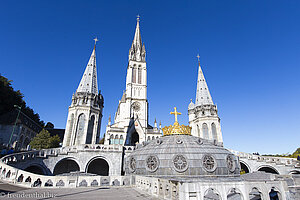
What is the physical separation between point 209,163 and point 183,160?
207cm

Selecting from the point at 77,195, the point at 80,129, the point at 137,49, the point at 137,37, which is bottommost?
the point at 77,195

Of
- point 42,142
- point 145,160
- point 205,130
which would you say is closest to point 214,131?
point 205,130

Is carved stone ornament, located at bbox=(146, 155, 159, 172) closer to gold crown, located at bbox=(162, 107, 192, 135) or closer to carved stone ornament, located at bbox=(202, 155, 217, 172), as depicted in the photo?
carved stone ornament, located at bbox=(202, 155, 217, 172)

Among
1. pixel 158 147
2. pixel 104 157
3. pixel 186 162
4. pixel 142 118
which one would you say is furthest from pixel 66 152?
pixel 142 118

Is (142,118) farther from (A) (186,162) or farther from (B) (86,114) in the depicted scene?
(A) (186,162)

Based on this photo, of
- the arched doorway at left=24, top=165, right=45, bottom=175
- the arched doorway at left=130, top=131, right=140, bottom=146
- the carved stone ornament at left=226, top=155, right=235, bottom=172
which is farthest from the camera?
the arched doorway at left=130, top=131, right=140, bottom=146

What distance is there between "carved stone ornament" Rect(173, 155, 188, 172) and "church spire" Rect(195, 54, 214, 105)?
28317 millimetres

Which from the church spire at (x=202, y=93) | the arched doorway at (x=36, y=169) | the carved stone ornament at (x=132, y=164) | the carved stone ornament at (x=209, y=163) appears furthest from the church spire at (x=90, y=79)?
the carved stone ornament at (x=209, y=163)

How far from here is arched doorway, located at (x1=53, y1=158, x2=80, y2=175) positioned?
2275cm

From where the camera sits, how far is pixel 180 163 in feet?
37.1

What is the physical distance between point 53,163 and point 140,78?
32410 millimetres

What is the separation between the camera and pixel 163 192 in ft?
21.5

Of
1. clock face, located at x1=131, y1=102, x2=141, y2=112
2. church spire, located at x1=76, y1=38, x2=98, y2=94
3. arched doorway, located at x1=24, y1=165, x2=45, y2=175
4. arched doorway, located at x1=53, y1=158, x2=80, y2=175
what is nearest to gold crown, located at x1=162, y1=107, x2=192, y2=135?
arched doorway, located at x1=53, y1=158, x2=80, y2=175

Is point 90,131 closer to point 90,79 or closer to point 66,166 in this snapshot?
point 66,166
